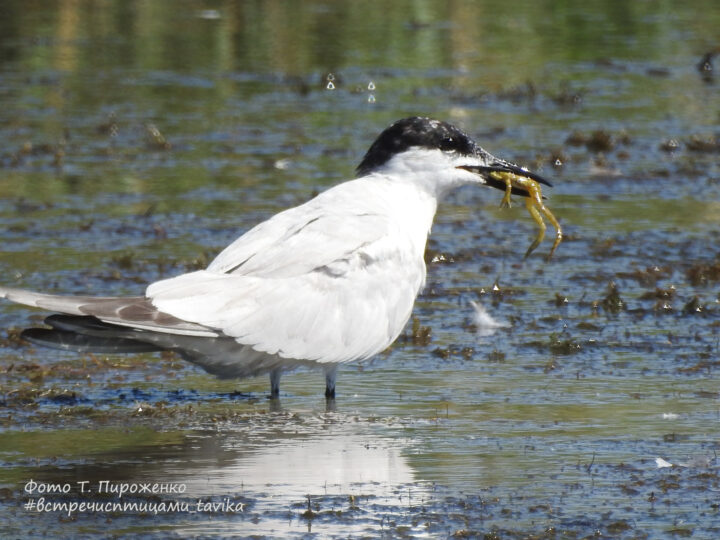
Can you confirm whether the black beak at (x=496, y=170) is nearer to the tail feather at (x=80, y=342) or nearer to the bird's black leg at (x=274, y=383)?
the bird's black leg at (x=274, y=383)

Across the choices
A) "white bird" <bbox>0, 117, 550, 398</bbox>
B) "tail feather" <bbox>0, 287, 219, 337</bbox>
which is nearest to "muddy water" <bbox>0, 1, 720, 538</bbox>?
"white bird" <bbox>0, 117, 550, 398</bbox>

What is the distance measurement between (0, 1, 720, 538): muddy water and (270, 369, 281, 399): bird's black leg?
0.37ft

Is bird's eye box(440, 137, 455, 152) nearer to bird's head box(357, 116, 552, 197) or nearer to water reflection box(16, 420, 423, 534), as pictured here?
bird's head box(357, 116, 552, 197)

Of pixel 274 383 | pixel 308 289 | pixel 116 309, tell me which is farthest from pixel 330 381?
pixel 116 309

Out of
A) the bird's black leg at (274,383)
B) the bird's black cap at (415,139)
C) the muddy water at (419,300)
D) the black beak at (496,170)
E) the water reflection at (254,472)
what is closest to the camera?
the water reflection at (254,472)

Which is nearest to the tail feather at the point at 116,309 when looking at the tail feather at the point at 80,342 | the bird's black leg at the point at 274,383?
the tail feather at the point at 80,342

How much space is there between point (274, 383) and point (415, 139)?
1295mm

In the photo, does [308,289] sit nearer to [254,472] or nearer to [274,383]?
[274,383]

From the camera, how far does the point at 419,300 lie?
351 inches

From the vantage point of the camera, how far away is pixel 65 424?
6629 mm

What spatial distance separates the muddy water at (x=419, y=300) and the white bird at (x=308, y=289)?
13.0 inches

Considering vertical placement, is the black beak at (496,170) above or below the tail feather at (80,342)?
above

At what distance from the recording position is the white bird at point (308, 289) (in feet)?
20.6

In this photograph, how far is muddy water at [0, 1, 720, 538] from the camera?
567cm
